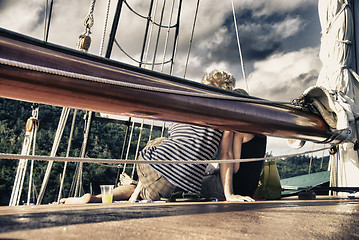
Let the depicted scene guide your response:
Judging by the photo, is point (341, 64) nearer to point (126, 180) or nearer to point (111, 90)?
point (126, 180)

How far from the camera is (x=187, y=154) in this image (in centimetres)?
147

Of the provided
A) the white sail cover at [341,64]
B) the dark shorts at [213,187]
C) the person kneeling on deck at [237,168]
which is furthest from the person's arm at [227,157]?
the white sail cover at [341,64]

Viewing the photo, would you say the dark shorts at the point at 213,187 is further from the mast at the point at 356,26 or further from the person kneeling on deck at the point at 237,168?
the mast at the point at 356,26

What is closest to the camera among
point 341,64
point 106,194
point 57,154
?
point 106,194

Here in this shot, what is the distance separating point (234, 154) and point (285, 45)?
28.1m

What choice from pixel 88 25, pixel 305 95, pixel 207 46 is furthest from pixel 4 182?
pixel 207 46

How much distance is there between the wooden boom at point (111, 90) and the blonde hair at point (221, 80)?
62cm

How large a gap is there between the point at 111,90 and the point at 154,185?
89 centimetres

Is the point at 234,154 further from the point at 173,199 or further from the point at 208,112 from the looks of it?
the point at 208,112

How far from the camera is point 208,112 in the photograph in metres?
0.89

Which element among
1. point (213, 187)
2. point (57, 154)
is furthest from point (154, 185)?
point (57, 154)

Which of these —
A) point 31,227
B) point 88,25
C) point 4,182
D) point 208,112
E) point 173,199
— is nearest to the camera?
point 31,227

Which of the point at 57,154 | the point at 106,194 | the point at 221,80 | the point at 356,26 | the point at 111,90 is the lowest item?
the point at 57,154

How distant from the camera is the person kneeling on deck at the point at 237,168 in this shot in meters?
1.53
